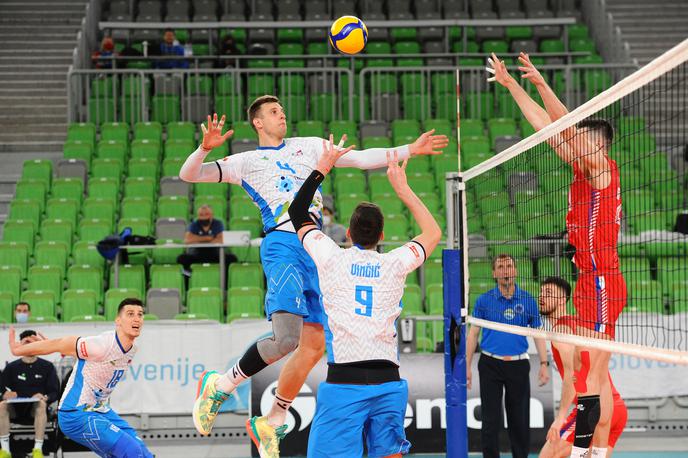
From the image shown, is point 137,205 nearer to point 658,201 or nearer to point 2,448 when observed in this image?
point 2,448

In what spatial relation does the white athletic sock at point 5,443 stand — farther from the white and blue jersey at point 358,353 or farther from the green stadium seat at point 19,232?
the white and blue jersey at point 358,353

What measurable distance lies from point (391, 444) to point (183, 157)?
12.7m

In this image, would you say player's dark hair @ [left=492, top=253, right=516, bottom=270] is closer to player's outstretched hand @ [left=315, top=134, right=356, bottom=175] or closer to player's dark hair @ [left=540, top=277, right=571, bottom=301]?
player's dark hair @ [left=540, top=277, right=571, bottom=301]

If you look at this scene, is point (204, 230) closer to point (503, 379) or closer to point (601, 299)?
point (503, 379)

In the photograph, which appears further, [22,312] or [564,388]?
[22,312]

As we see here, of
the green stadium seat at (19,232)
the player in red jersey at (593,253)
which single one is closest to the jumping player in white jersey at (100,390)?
the player in red jersey at (593,253)

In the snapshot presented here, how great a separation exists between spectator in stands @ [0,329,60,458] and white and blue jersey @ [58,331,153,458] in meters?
3.35

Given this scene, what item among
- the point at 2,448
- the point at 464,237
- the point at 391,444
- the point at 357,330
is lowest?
the point at 2,448

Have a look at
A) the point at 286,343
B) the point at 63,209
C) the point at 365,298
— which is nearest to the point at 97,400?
the point at 286,343

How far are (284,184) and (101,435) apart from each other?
3.44 meters

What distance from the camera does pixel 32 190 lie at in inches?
701

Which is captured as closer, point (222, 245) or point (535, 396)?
point (535, 396)

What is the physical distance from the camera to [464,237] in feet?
28.6

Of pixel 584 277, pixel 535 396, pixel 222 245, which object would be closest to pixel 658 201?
pixel 535 396
